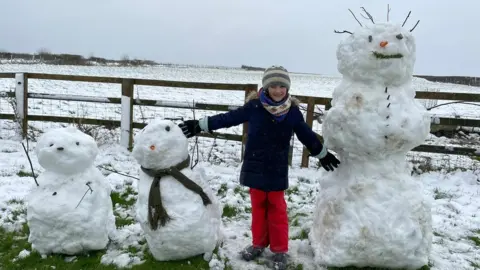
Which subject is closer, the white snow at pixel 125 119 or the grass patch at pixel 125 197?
the grass patch at pixel 125 197

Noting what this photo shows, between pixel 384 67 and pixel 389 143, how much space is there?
0.60 meters

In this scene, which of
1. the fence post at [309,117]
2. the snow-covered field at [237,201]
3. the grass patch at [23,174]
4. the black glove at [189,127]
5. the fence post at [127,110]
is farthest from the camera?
→ the fence post at [127,110]

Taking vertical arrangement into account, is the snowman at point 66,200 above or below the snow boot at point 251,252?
above

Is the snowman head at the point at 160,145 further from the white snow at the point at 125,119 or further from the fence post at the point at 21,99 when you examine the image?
the fence post at the point at 21,99

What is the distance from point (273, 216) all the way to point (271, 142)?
687mm

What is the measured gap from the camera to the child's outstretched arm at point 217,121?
344 cm

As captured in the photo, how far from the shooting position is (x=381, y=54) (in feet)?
9.95

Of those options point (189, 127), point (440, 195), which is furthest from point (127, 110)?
point (440, 195)

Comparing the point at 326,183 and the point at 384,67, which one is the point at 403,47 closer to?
the point at 384,67

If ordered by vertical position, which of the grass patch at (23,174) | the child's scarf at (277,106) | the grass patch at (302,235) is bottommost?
the grass patch at (302,235)

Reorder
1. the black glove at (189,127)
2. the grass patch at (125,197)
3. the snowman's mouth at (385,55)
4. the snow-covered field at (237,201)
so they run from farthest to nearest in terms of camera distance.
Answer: the grass patch at (125,197) → the snow-covered field at (237,201) → the black glove at (189,127) → the snowman's mouth at (385,55)

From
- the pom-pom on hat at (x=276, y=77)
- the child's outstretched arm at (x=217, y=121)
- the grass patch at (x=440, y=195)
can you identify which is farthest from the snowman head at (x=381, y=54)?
the grass patch at (x=440, y=195)

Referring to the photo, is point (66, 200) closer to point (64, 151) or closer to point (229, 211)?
point (64, 151)

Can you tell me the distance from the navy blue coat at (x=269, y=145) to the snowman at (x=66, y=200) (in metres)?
1.35
